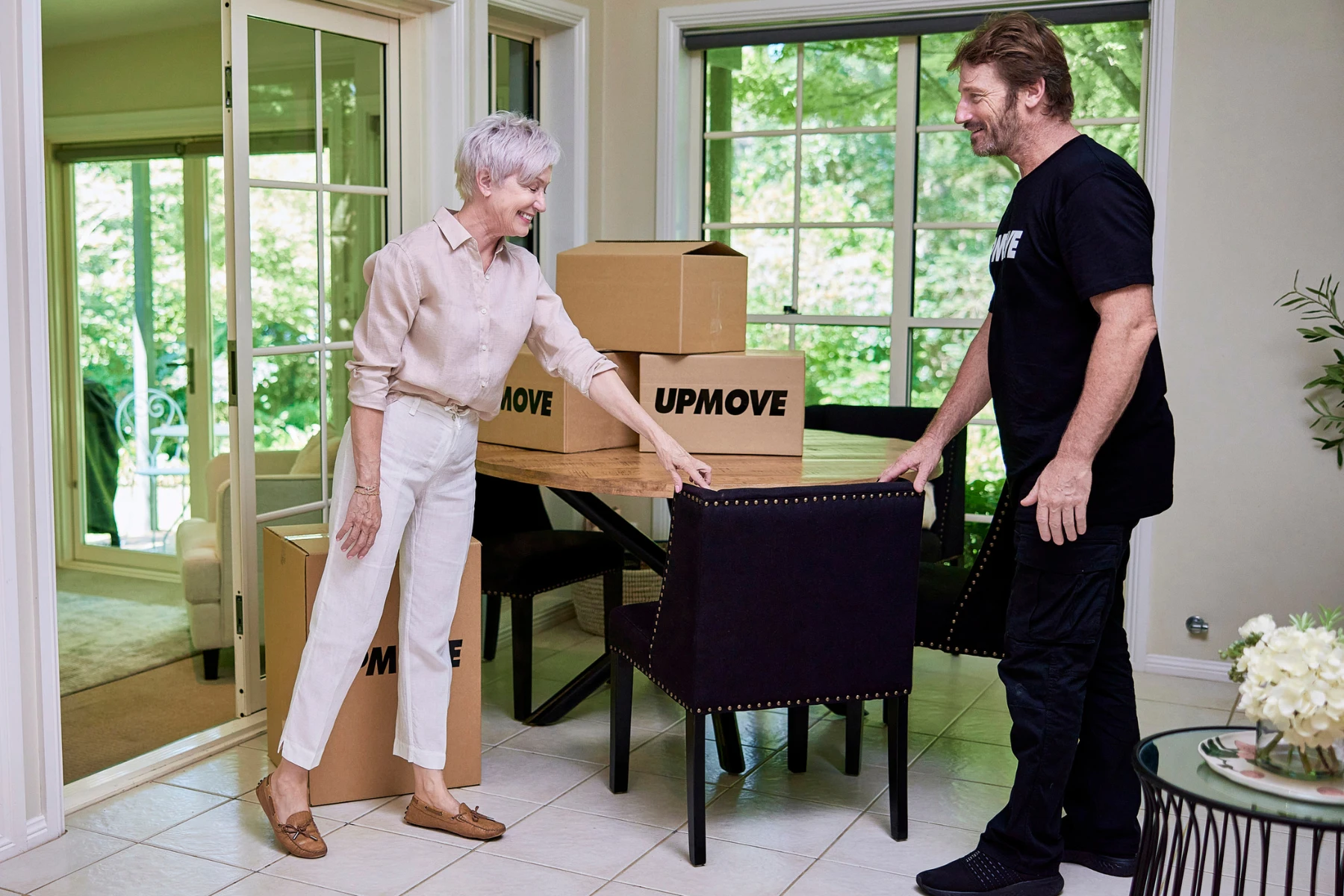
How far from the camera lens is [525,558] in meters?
3.57

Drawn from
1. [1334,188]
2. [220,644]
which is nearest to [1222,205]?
[1334,188]

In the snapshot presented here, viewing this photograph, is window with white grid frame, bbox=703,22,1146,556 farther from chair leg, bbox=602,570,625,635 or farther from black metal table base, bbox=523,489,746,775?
black metal table base, bbox=523,489,746,775

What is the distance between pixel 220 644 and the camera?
4164mm

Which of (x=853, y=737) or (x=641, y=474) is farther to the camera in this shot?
(x=853, y=737)

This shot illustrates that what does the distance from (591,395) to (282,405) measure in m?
1.21

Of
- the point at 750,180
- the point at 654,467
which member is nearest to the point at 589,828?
the point at 654,467

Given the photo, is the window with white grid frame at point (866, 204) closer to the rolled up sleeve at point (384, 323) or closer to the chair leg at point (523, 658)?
the chair leg at point (523, 658)

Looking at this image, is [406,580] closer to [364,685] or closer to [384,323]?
[364,685]

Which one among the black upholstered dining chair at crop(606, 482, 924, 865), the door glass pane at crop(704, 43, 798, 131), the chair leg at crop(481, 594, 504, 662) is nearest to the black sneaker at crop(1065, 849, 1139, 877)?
the black upholstered dining chair at crop(606, 482, 924, 865)

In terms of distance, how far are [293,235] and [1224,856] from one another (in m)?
2.77

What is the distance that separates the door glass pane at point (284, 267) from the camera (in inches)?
139

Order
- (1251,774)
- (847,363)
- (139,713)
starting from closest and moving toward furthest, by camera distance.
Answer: (1251,774) → (139,713) → (847,363)

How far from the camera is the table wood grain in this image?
2.84 m

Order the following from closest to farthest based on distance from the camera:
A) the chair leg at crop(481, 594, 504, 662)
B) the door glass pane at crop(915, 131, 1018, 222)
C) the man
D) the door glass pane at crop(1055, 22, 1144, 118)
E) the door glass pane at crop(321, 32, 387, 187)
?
1. the man
2. the door glass pane at crop(321, 32, 387, 187)
3. the chair leg at crop(481, 594, 504, 662)
4. the door glass pane at crop(1055, 22, 1144, 118)
5. the door glass pane at crop(915, 131, 1018, 222)
